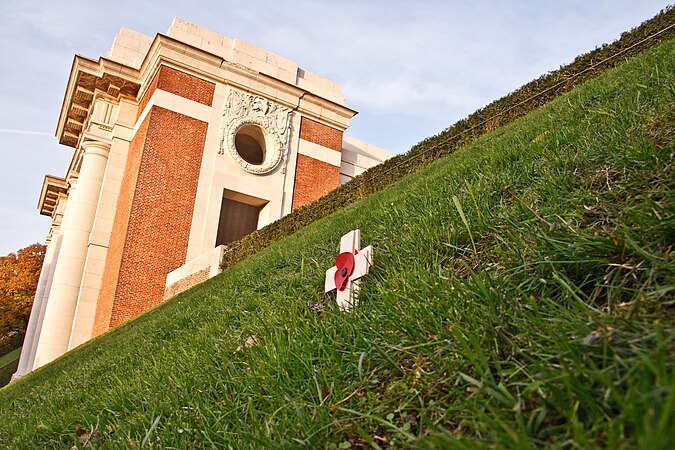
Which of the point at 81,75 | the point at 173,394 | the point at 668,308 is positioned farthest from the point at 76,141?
the point at 668,308

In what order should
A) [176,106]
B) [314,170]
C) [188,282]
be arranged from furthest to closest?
[314,170]
[176,106]
[188,282]

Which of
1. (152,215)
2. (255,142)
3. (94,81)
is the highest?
(94,81)

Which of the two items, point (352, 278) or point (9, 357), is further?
point (9, 357)

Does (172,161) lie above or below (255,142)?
below

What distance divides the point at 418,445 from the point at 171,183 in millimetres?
16684

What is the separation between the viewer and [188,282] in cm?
1397

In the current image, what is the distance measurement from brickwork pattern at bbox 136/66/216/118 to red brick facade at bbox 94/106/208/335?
2.68ft

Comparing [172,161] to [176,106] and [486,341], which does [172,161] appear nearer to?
[176,106]

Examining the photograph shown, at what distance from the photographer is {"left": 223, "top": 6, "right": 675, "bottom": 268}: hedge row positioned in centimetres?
746

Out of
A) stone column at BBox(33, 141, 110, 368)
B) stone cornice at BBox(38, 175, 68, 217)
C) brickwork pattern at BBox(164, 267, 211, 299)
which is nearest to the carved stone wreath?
stone column at BBox(33, 141, 110, 368)

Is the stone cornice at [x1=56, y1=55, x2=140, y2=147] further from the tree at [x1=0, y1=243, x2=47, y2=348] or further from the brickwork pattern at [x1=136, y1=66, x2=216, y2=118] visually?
the tree at [x1=0, y1=243, x2=47, y2=348]

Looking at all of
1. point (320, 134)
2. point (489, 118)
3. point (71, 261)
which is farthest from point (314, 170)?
point (489, 118)

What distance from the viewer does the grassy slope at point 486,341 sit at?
1075 mm

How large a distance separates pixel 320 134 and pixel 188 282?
9211mm
